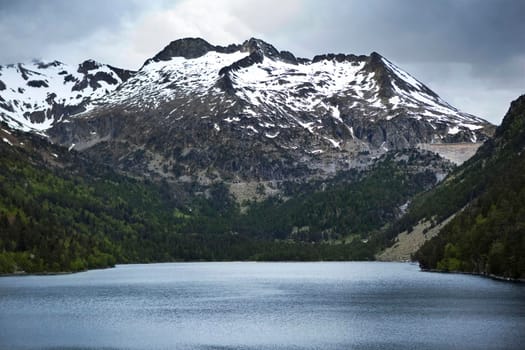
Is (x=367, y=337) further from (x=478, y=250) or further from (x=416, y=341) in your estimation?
(x=478, y=250)

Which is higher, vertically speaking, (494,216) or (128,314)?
(494,216)

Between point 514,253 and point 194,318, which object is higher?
point 514,253

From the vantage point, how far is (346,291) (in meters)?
178

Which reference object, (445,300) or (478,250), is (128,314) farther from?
(478,250)

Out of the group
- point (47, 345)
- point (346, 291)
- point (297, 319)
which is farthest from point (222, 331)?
point (346, 291)

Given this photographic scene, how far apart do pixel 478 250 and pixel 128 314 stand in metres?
100

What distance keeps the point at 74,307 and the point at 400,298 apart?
61895 mm

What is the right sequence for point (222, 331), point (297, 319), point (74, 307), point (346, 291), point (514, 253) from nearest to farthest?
point (222, 331)
point (297, 319)
point (74, 307)
point (514, 253)
point (346, 291)

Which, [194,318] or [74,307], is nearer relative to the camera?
[194,318]

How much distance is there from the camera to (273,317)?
5007 inches

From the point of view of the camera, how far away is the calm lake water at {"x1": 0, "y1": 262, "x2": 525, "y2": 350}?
98.7 m

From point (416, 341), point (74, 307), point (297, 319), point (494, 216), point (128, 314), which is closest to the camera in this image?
point (416, 341)

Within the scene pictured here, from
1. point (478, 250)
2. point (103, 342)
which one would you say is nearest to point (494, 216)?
point (478, 250)

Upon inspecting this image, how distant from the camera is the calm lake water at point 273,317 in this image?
98.7m
